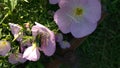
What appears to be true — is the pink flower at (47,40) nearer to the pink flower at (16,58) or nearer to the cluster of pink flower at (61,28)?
the cluster of pink flower at (61,28)

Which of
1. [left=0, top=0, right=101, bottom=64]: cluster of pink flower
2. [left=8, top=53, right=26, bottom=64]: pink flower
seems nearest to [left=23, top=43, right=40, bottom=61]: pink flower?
[left=0, top=0, right=101, bottom=64]: cluster of pink flower

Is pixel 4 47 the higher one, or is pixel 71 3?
pixel 71 3

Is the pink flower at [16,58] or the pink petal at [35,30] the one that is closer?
the pink petal at [35,30]

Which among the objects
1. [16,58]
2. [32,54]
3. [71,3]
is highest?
[71,3]

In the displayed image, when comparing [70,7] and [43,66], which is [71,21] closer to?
[70,7]

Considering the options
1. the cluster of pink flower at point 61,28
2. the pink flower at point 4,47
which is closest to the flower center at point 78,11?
the cluster of pink flower at point 61,28

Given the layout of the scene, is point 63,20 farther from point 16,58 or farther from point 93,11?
point 16,58

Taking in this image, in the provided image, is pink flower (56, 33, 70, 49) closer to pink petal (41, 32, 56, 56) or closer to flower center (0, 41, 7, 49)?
pink petal (41, 32, 56, 56)

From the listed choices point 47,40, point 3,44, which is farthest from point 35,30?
point 3,44
